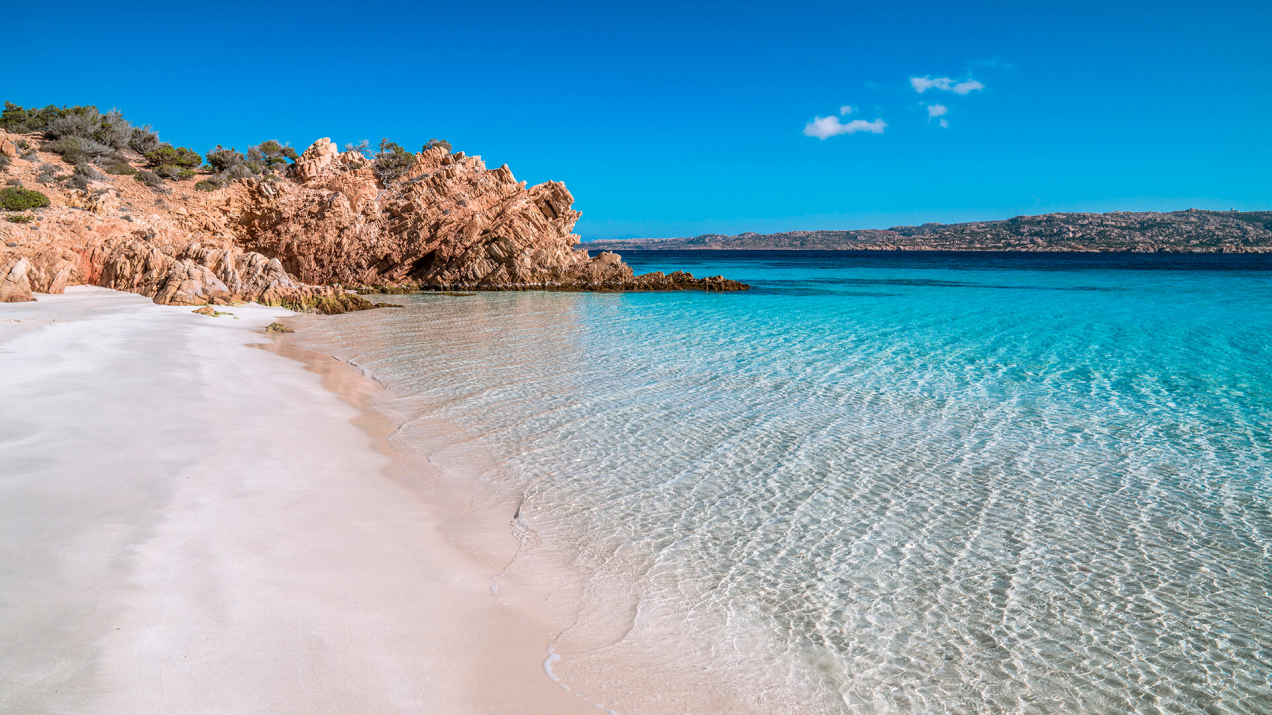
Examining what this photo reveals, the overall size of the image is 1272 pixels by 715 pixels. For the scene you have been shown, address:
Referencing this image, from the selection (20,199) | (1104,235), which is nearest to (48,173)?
(20,199)

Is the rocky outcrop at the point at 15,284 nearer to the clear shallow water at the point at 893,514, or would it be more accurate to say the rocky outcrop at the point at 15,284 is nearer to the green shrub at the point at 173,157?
the clear shallow water at the point at 893,514

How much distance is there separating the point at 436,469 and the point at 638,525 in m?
2.41

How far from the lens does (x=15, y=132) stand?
3180 centimetres

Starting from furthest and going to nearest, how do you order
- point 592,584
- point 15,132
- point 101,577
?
point 15,132, point 592,584, point 101,577

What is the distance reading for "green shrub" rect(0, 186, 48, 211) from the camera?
2291cm

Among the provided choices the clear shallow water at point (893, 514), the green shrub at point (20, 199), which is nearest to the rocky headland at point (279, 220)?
the green shrub at point (20, 199)

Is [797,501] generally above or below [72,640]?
below

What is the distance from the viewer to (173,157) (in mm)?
34281

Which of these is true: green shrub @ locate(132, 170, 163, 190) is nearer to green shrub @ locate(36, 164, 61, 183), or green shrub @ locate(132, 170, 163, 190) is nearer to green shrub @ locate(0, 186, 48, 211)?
green shrub @ locate(36, 164, 61, 183)

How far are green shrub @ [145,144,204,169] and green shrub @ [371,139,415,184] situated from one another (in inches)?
358

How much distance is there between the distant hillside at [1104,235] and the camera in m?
104

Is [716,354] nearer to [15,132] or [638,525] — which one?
[638,525]

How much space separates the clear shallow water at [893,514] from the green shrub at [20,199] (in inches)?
797

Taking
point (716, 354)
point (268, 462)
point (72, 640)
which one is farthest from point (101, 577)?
point (716, 354)
